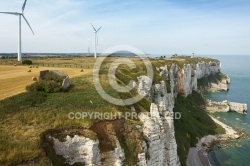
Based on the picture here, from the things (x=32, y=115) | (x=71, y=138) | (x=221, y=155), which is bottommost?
(x=221, y=155)

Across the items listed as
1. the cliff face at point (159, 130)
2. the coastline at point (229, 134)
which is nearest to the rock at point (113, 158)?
the cliff face at point (159, 130)

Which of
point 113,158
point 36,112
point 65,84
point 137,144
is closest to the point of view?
point 113,158

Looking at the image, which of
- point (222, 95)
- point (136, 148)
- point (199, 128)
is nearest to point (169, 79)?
point (199, 128)

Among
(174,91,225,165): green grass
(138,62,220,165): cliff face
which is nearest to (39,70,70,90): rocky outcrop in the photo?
(138,62,220,165): cliff face

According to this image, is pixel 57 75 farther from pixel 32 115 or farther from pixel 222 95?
pixel 222 95

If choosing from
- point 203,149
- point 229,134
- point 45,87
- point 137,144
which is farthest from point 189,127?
point 45,87

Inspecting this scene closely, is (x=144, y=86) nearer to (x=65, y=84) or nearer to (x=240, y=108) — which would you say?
(x=65, y=84)

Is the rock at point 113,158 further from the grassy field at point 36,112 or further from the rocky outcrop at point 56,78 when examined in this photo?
the rocky outcrop at point 56,78
